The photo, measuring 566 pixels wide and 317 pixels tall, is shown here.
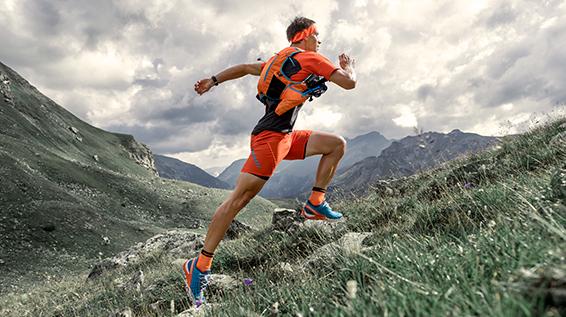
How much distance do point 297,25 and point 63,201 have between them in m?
48.7

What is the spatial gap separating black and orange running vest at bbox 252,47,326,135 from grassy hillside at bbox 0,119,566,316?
5.96 ft

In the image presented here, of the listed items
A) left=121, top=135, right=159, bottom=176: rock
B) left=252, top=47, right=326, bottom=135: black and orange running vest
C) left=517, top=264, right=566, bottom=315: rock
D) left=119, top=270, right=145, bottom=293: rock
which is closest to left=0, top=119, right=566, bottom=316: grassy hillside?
left=517, top=264, right=566, bottom=315: rock

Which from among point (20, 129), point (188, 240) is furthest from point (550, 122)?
point (20, 129)

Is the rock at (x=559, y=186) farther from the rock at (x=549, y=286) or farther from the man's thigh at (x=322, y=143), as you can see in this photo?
the man's thigh at (x=322, y=143)

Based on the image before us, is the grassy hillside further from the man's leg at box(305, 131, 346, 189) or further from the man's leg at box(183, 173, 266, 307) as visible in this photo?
the man's leg at box(305, 131, 346, 189)

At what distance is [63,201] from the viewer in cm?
4553

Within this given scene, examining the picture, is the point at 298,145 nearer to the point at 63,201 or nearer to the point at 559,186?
the point at 559,186

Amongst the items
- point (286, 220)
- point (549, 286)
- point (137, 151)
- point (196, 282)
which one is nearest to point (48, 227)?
point (286, 220)

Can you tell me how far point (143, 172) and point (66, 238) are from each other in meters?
76.8

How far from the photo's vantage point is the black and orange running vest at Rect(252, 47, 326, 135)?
5121mm

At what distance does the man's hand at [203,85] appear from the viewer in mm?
6273

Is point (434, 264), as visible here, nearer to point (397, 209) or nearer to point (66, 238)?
point (397, 209)

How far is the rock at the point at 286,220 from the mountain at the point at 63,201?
1620mm

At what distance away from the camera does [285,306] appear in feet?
10.0
